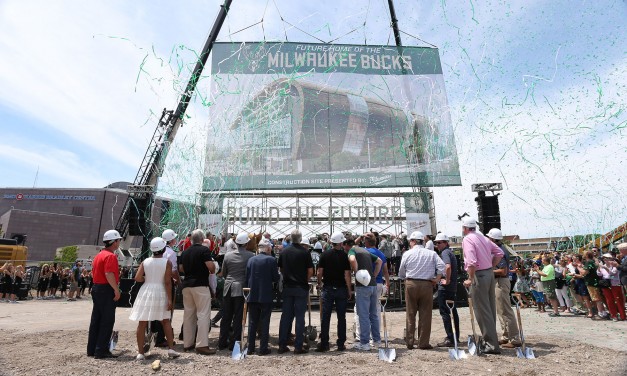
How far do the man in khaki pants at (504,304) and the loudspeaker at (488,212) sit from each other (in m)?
7.85

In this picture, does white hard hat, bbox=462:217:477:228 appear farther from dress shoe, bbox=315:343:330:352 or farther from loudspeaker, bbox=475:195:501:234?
loudspeaker, bbox=475:195:501:234

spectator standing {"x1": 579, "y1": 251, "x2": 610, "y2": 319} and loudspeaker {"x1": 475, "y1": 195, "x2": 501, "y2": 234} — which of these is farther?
loudspeaker {"x1": 475, "y1": 195, "x2": 501, "y2": 234}

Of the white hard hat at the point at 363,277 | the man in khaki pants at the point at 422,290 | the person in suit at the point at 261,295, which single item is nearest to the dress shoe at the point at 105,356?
the person in suit at the point at 261,295

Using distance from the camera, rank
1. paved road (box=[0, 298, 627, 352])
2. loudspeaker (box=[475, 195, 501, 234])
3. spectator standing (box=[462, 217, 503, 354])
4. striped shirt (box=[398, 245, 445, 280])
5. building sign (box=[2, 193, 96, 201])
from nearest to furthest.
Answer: spectator standing (box=[462, 217, 503, 354]) → striped shirt (box=[398, 245, 445, 280]) → paved road (box=[0, 298, 627, 352]) → loudspeaker (box=[475, 195, 501, 234]) → building sign (box=[2, 193, 96, 201])

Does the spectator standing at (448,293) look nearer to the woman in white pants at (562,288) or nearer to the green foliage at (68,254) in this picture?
the woman in white pants at (562,288)

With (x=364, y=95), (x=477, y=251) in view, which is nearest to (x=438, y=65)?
(x=364, y=95)

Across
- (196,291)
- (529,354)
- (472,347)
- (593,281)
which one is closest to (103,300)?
(196,291)

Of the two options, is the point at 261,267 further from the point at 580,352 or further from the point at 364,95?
the point at 364,95

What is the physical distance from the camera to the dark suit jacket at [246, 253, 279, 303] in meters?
5.10

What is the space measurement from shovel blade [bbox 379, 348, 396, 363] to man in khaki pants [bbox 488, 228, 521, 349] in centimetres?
200

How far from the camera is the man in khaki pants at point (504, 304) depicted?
17.6ft

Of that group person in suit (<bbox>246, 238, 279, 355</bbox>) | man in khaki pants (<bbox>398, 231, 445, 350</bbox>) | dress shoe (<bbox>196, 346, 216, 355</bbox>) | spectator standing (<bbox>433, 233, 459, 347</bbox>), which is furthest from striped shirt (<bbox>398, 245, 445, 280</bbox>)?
dress shoe (<bbox>196, 346, 216, 355</bbox>)

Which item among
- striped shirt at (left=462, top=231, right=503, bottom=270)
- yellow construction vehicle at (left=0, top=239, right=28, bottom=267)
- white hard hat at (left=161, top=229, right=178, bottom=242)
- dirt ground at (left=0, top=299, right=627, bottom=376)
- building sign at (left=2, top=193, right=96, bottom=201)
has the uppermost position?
building sign at (left=2, top=193, right=96, bottom=201)

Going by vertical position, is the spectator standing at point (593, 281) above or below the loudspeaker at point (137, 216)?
below
